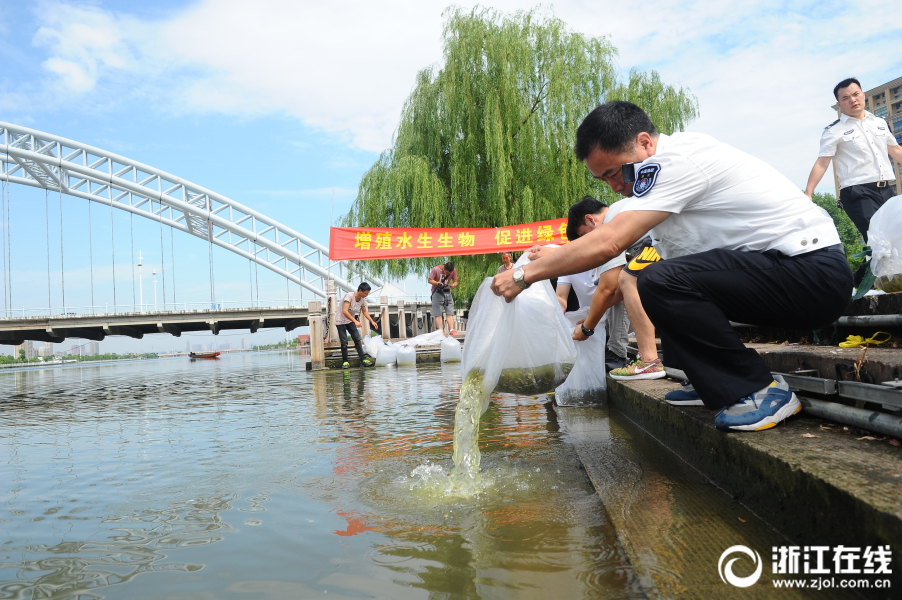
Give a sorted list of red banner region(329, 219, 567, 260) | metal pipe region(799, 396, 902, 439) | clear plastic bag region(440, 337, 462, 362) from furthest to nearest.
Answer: red banner region(329, 219, 567, 260) → clear plastic bag region(440, 337, 462, 362) → metal pipe region(799, 396, 902, 439)

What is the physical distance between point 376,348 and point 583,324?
860cm

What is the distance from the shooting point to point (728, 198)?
6.17 feet

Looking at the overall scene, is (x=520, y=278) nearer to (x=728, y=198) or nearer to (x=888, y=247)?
(x=728, y=198)

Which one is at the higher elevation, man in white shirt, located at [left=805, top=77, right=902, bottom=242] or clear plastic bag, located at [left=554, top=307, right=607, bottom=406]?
man in white shirt, located at [left=805, top=77, right=902, bottom=242]

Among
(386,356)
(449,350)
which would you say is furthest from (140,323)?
(449,350)

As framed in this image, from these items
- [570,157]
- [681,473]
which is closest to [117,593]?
[681,473]

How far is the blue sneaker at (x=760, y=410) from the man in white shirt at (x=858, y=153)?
112 inches

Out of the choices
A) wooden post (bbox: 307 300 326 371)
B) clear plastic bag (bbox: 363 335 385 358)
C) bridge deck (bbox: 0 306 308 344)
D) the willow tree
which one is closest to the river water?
clear plastic bag (bbox: 363 335 385 358)

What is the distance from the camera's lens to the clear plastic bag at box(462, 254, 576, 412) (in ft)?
8.13

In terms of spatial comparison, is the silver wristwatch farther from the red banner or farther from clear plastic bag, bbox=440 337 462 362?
the red banner

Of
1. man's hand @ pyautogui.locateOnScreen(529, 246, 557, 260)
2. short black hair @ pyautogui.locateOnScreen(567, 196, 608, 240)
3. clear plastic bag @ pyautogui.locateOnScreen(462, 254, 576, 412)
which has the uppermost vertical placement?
short black hair @ pyautogui.locateOnScreen(567, 196, 608, 240)

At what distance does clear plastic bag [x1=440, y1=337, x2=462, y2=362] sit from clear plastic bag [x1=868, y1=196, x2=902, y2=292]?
8875mm

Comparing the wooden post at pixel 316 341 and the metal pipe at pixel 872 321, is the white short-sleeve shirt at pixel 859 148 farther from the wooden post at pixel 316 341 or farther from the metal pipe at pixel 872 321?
the wooden post at pixel 316 341

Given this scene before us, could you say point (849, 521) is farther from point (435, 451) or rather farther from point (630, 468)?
point (435, 451)
